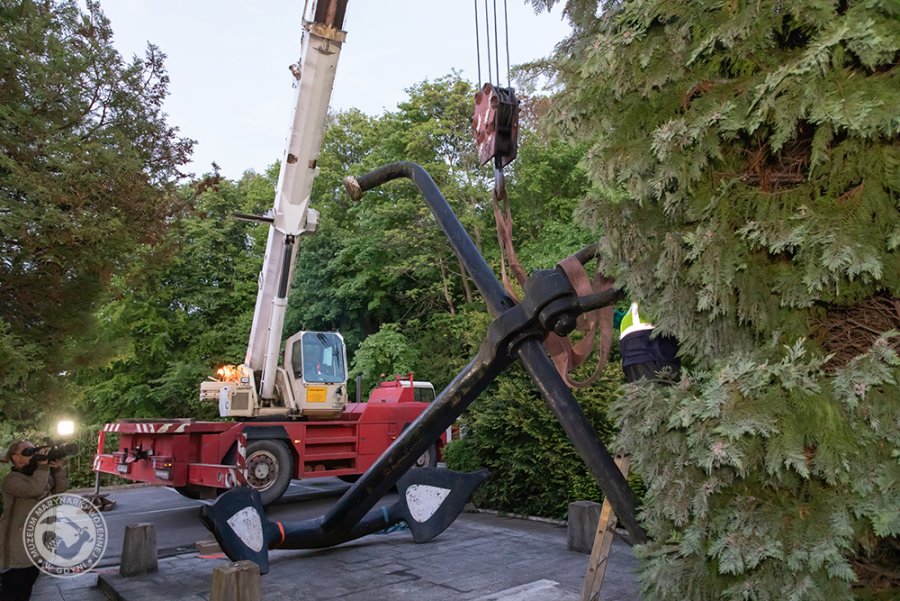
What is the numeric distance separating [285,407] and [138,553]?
454 cm

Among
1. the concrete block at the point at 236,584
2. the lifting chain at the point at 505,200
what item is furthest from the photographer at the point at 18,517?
the lifting chain at the point at 505,200

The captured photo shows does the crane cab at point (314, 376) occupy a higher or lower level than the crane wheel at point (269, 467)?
higher

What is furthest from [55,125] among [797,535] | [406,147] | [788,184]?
[406,147]

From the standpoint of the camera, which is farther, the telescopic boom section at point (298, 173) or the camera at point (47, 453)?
the telescopic boom section at point (298, 173)

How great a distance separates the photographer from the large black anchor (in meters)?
1.18

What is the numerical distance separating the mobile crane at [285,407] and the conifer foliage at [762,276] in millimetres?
6789

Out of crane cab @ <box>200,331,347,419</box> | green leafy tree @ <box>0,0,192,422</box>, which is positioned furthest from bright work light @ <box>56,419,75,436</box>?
crane cab @ <box>200,331,347,419</box>

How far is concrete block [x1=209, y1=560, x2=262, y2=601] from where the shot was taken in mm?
3584

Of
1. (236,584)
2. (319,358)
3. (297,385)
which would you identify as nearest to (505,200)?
(236,584)

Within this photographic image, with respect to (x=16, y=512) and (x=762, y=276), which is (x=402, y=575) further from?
(x=762, y=276)

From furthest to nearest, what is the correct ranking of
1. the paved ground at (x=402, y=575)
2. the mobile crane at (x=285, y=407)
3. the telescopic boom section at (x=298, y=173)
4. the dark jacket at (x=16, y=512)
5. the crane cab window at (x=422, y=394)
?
the crane cab window at (x=422, y=394) < the mobile crane at (x=285, y=407) < the telescopic boom section at (x=298, y=173) < the paved ground at (x=402, y=575) < the dark jacket at (x=16, y=512)

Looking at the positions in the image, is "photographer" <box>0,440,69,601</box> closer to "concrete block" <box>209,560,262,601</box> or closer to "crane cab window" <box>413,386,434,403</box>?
"concrete block" <box>209,560,262,601</box>

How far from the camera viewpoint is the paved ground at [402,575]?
4695 mm

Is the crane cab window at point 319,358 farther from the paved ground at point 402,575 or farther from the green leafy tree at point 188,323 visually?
the green leafy tree at point 188,323
